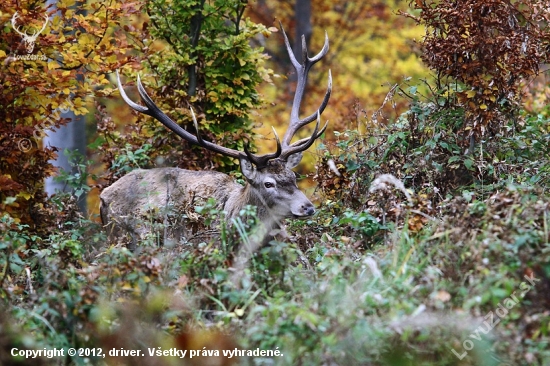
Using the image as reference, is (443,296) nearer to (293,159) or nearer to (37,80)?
(293,159)

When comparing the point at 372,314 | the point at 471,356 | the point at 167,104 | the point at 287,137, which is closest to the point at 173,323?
the point at 372,314

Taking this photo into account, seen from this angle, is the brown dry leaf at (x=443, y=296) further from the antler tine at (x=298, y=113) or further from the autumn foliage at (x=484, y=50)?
the autumn foliage at (x=484, y=50)

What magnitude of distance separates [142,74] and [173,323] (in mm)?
4865

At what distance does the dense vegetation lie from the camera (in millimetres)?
4422

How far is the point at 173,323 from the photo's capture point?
5.05 meters

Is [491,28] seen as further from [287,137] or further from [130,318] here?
[130,318]

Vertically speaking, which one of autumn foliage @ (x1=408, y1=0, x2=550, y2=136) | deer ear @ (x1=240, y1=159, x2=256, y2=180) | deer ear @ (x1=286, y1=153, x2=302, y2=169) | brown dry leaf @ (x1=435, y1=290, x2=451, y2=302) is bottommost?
brown dry leaf @ (x1=435, y1=290, x2=451, y2=302)

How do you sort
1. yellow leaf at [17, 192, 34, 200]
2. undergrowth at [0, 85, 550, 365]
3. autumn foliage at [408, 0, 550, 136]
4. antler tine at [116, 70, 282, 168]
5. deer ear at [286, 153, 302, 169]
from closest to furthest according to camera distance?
undergrowth at [0, 85, 550, 365] → autumn foliage at [408, 0, 550, 136] → antler tine at [116, 70, 282, 168] → deer ear at [286, 153, 302, 169] → yellow leaf at [17, 192, 34, 200]

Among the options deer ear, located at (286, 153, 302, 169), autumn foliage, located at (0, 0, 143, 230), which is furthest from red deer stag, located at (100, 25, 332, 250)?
autumn foliage, located at (0, 0, 143, 230)

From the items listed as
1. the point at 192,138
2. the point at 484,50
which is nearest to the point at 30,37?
the point at 192,138

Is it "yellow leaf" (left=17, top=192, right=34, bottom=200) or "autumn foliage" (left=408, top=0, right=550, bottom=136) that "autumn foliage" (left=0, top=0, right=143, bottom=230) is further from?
"autumn foliage" (left=408, top=0, right=550, bottom=136)

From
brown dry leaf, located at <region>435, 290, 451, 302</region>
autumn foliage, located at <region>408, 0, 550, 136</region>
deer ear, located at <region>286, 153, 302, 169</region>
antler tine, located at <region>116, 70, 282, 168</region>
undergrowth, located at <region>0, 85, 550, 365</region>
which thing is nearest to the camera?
undergrowth, located at <region>0, 85, 550, 365</region>

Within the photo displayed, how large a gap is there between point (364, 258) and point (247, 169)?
2300 mm

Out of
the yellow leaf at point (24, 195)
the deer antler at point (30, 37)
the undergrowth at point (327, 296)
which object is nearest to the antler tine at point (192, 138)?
the deer antler at point (30, 37)
